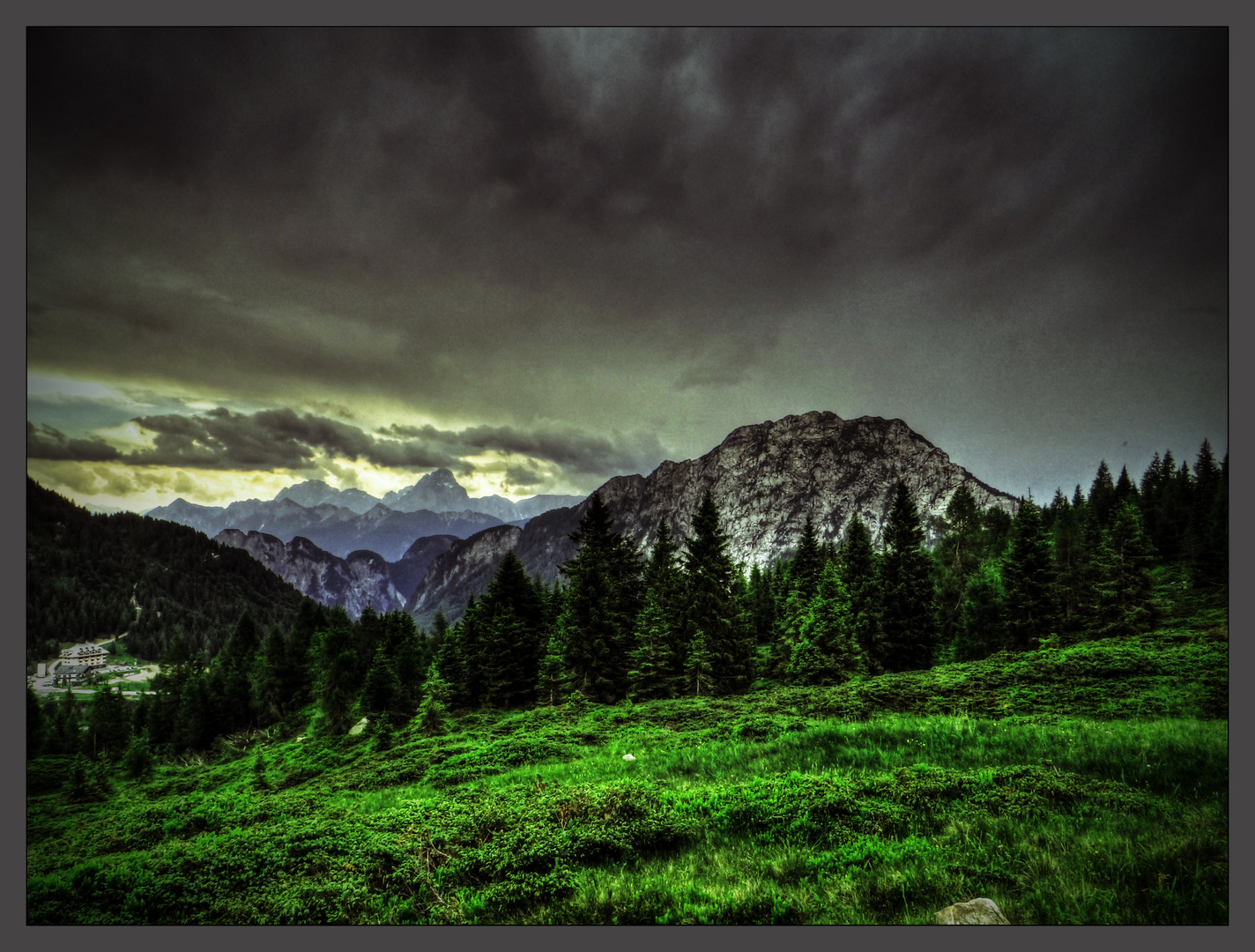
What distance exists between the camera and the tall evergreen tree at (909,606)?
1230 inches

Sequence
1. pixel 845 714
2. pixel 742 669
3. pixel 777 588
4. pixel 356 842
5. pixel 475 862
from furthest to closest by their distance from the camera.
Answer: pixel 777 588, pixel 742 669, pixel 845 714, pixel 356 842, pixel 475 862

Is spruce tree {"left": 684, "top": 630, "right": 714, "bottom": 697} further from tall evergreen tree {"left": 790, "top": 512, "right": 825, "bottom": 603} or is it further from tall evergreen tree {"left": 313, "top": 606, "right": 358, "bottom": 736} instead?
tall evergreen tree {"left": 313, "top": 606, "right": 358, "bottom": 736}

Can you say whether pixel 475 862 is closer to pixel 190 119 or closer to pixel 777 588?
pixel 190 119

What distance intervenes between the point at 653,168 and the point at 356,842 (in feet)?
47.9

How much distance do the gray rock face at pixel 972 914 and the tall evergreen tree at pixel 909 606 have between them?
96.7ft

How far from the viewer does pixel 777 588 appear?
45.9 m

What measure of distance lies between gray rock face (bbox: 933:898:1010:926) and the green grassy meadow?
0.72 ft

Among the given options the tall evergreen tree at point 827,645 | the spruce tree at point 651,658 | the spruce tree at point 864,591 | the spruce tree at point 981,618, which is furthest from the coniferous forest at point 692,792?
the spruce tree at point 981,618

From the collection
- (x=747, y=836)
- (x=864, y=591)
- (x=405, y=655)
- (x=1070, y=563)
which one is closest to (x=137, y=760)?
(x=405, y=655)

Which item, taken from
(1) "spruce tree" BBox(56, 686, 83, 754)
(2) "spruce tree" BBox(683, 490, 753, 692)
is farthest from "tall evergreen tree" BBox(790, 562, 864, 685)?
(1) "spruce tree" BBox(56, 686, 83, 754)

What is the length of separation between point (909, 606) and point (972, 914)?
30.4m

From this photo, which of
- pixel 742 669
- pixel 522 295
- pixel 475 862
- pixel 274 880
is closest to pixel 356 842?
pixel 274 880

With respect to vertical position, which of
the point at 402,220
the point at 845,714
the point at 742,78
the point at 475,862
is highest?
the point at 742,78

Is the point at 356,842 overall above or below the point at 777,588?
above
